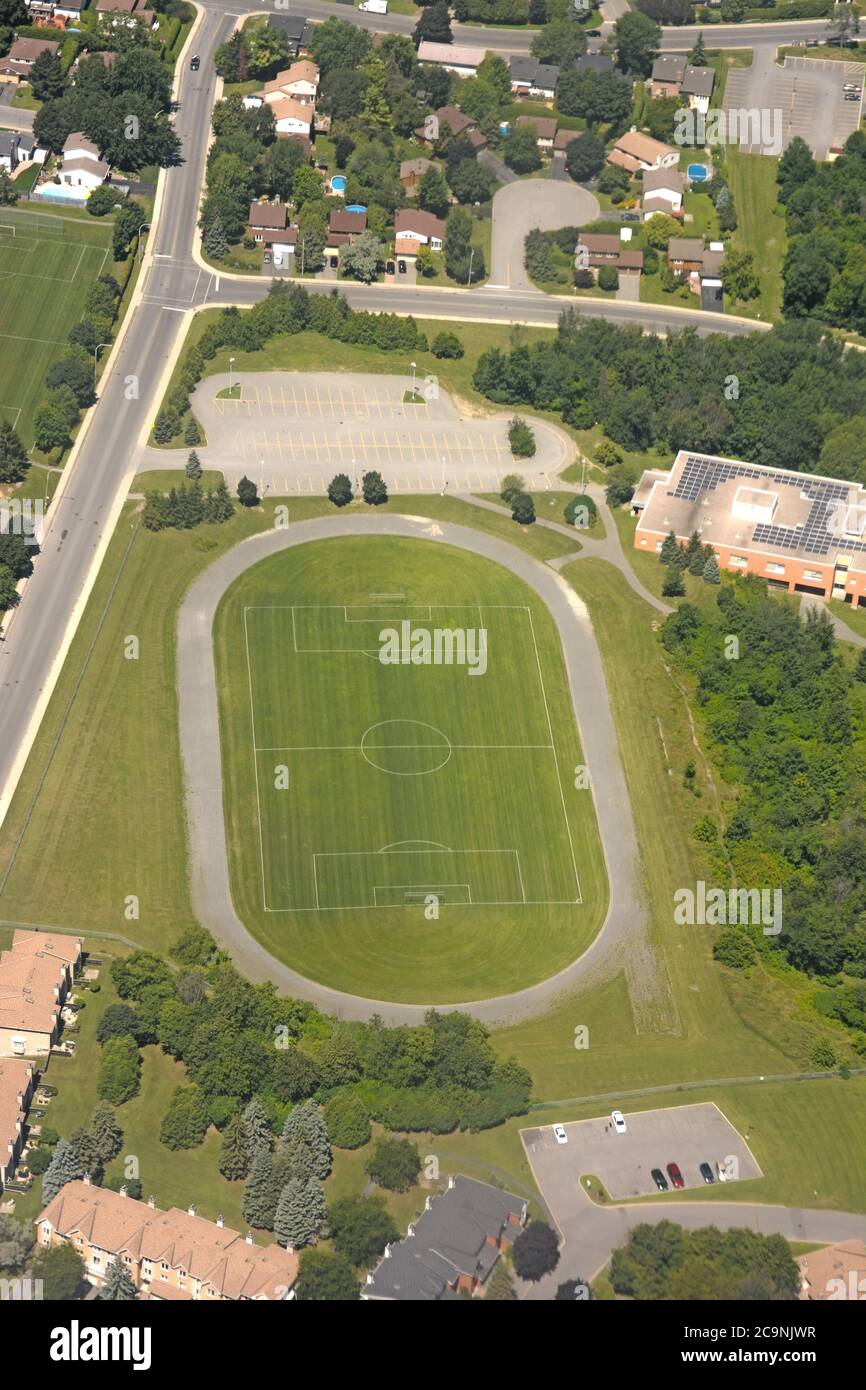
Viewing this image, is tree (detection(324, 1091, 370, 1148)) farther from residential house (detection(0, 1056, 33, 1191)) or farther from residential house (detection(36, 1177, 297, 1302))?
residential house (detection(0, 1056, 33, 1191))

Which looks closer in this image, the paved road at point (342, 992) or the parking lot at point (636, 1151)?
the parking lot at point (636, 1151)

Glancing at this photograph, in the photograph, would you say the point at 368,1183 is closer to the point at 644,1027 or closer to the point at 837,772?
the point at 644,1027

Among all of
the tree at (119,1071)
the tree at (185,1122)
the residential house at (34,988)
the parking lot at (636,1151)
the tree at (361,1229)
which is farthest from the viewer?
the residential house at (34,988)

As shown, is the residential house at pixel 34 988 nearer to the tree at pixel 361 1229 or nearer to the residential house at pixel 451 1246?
the tree at pixel 361 1229

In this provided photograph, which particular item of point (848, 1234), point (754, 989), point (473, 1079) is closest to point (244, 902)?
point (473, 1079)

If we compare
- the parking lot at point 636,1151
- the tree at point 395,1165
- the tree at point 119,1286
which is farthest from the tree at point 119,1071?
the parking lot at point 636,1151

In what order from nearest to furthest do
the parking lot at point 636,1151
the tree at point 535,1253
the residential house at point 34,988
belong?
the tree at point 535,1253
the parking lot at point 636,1151
the residential house at point 34,988

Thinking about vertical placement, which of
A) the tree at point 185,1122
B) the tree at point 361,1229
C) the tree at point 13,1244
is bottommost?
the tree at point 185,1122

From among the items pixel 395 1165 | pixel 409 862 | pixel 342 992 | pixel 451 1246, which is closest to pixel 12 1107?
pixel 395 1165
